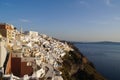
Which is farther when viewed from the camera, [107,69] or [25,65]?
→ [107,69]

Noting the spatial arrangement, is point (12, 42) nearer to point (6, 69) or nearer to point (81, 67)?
point (6, 69)

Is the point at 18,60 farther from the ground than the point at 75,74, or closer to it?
farther from the ground

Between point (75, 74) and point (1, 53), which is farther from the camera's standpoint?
point (75, 74)

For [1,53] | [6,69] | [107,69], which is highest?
[1,53]

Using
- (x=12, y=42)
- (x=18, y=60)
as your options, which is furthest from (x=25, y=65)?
(x=12, y=42)

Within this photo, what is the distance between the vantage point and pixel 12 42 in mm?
31125

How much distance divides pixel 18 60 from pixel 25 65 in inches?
39.0

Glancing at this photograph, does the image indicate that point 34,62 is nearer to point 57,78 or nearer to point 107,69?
point 57,78

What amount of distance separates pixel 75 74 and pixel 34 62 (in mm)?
17943

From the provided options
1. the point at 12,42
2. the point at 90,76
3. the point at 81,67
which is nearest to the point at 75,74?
the point at 90,76

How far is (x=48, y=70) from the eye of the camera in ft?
83.4

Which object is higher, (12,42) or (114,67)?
(12,42)

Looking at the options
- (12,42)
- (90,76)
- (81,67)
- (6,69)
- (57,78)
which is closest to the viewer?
(6,69)

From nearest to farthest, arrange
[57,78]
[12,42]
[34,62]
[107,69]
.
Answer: [57,78] → [34,62] → [12,42] → [107,69]
